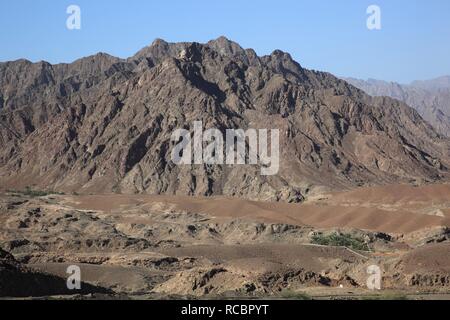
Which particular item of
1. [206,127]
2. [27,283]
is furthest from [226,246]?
[206,127]

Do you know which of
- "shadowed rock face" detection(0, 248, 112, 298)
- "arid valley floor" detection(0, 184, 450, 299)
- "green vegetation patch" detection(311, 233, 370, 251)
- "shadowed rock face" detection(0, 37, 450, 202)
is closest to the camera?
"shadowed rock face" detection(0, 248, 112, 298)

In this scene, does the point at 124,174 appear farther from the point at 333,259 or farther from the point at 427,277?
the point at 427,277

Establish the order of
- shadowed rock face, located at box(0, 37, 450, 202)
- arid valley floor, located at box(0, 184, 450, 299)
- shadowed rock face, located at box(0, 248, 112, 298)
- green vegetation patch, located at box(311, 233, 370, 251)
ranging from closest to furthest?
shadowed rock face, located at box(0, 248, 112, 298) < arid valley floor, located at box(0, 184, 450, 299) < green vegetation patch, located at box(311, 233, 370, 251) < shadowed rock face, located at box(0, 37, 450, 202)

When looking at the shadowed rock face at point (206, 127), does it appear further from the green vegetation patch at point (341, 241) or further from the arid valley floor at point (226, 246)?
the green vegetation patch at point (341, 241)

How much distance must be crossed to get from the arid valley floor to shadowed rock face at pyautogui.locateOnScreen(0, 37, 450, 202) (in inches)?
520

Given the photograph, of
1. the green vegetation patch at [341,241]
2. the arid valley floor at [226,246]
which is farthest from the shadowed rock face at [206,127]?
the green vegetation patch at [341,241]

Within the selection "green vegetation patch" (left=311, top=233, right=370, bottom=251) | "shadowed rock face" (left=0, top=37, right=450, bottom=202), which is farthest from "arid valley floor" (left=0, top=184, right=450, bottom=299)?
"shadowed rock face" (left=0, top=37, right=450, bottom=202)

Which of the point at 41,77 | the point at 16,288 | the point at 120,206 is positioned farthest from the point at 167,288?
the point at 41,77

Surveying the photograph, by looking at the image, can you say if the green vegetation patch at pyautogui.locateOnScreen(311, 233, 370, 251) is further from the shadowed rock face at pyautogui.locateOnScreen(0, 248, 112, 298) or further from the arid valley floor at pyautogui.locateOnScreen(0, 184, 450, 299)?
the shadowed rock face at pyautogui.locateOnScreen(0, 248, 112, 298)

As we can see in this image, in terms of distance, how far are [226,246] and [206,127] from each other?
2586 inches

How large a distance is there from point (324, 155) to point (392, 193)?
30.4 metres

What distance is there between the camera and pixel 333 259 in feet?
144

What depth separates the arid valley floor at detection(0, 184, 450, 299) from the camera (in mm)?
31125
